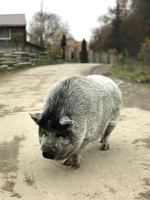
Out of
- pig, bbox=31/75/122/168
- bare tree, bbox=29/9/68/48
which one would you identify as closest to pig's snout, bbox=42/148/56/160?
pig, bbox=31/75/122/168

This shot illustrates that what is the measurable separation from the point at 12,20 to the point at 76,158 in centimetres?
3467

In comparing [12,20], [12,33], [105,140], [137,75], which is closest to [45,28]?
[12,20]

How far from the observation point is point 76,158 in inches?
231

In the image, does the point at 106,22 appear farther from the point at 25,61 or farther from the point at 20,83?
the point at 20,83

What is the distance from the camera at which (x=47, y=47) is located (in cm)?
4719

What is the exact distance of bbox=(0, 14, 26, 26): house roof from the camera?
37.4 meters

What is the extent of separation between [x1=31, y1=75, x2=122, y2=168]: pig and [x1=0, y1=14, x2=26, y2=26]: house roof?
31.9 m

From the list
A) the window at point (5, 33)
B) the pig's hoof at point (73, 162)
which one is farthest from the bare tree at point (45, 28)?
the pig's hoof at point (73, 162)

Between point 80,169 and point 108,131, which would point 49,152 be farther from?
point 108,131

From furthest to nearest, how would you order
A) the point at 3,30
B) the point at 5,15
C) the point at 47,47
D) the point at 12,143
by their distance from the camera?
the point at 47,47, the point at 5,15, the point at 3,30, the point at 12,143

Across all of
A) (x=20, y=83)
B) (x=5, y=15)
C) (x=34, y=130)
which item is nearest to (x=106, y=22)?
(x=5, y=15)

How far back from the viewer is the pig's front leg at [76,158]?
5.76 metres

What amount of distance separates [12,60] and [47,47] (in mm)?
23417

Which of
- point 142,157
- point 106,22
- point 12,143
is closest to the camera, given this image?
point 142,157
